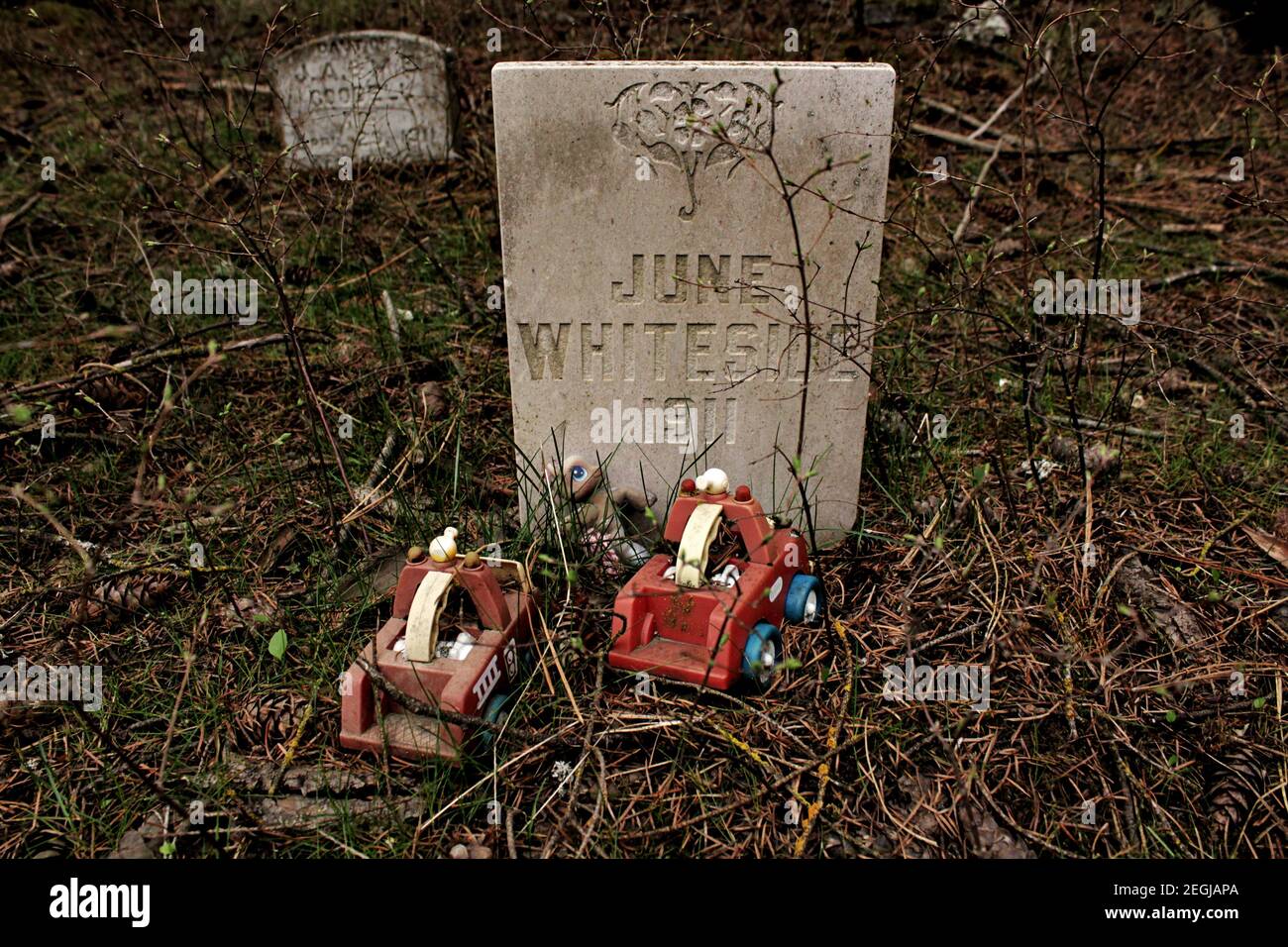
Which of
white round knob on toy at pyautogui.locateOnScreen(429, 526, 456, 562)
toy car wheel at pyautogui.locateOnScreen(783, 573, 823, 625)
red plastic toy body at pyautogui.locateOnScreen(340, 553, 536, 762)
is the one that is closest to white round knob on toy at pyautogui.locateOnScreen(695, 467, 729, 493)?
toy car wheel at pyautogui.locateOnScreen(783, 573, 823, 625)

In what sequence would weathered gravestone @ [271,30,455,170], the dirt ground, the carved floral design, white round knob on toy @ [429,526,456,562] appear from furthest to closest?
1. weathered gravestone @ [271,30,455,170]
2. the carved floral design
3. white round knob on toy @ [429,526,456,562]
4. the dirt ground

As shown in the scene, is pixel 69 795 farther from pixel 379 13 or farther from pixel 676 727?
pixel 379 13

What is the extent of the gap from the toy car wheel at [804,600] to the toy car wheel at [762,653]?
0.18m

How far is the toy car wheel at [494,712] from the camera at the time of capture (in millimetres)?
2383

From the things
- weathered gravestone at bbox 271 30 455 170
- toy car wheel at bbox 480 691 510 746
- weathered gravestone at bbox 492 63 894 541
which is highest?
weathered gravestone at bbox 271 30 455 170

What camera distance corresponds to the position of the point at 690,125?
2744 mm

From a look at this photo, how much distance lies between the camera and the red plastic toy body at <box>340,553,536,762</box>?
2330 mm

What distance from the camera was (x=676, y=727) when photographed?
8.18 ft

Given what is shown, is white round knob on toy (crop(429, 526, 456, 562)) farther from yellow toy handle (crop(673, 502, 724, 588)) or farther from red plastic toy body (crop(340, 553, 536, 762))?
yellow toy handle (crop(673, 502, 724, 588))

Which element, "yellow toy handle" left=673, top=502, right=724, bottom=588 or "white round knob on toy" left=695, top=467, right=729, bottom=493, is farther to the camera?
"white round knob on toy" left=695, top=467, right=729, bottom=493

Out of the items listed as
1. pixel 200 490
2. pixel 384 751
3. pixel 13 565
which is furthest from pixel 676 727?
pixel 13 565

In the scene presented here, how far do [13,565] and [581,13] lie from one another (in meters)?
4.62

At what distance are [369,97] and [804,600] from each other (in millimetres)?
3954

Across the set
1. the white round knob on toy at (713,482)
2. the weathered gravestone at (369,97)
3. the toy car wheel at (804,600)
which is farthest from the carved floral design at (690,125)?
the weathered gravestone at (369,97)
